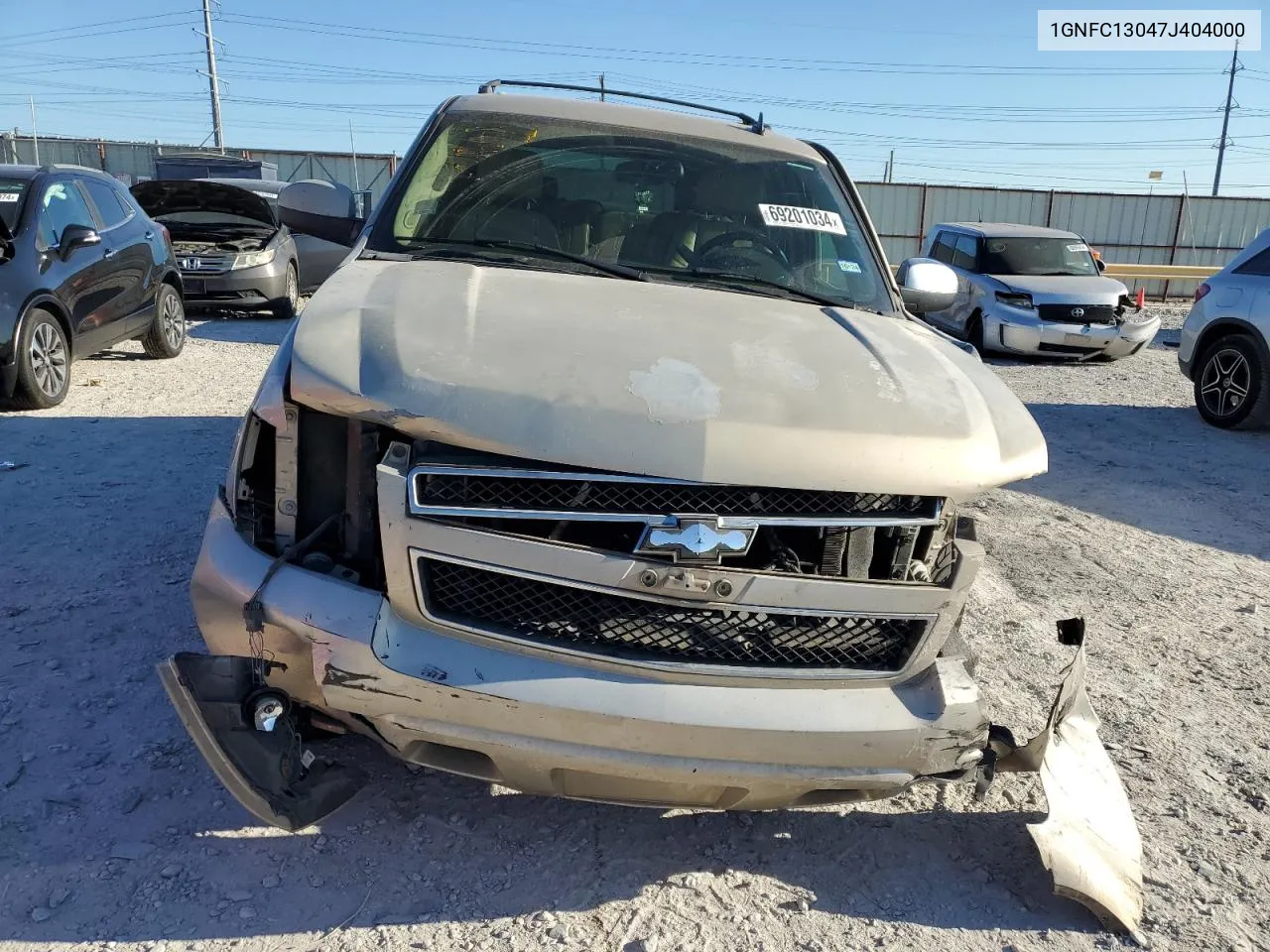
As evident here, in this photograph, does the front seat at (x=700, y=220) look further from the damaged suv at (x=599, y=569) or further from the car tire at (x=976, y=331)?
the car tire at (x=976, y=331)

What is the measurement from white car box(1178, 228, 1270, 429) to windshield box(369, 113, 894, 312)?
5.98m

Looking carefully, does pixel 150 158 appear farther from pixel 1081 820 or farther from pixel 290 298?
pixel 1081 820

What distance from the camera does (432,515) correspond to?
2.05 m

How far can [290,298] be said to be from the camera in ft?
37.4

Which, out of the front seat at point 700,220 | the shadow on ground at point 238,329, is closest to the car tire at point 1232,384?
the front seat at point 700,220

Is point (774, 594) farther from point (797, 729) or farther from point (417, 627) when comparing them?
point (417, 627)

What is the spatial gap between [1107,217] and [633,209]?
24336 mm

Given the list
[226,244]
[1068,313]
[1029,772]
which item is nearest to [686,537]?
[1029,772]

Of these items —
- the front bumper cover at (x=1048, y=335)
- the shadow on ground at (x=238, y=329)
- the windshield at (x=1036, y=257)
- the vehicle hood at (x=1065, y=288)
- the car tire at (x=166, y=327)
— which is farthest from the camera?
the windshield at (x=1036, y=257)

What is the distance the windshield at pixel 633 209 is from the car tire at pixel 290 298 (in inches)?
329

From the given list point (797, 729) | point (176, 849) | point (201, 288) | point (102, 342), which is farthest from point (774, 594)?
point (201, 288)

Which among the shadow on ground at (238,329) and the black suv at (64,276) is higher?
the black suv at (64,276)

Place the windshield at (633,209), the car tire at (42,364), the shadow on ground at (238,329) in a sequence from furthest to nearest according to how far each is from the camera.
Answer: the shadow on ground at (238,329)
the car tire at (42,364)
the windshield at (633,209)

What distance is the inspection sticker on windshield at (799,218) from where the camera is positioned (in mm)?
3547
